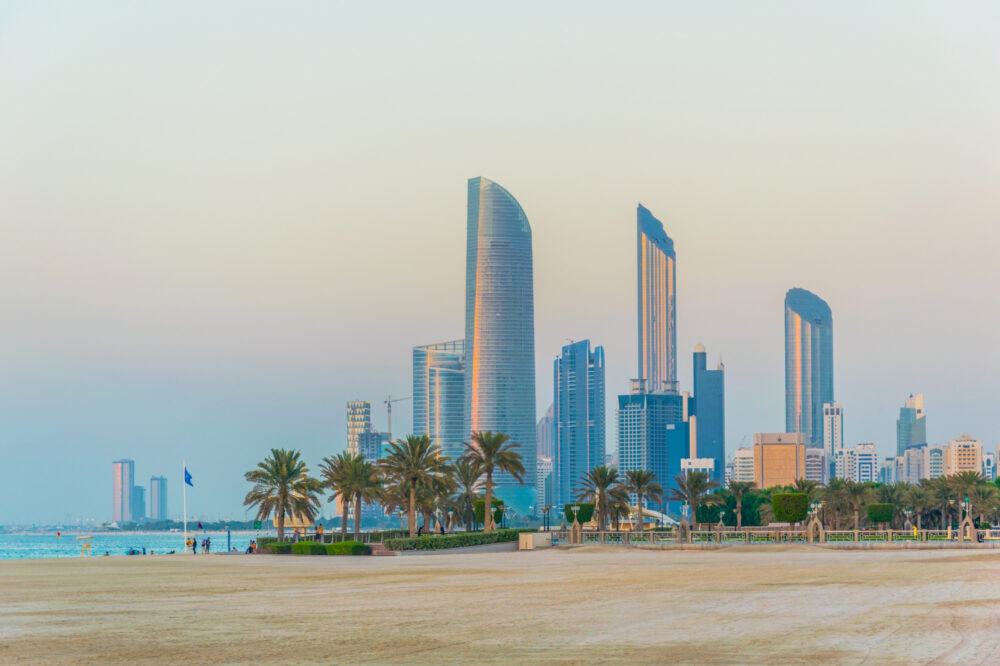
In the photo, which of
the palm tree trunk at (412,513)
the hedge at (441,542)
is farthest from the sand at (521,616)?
the palm tree trunk at (412,513)

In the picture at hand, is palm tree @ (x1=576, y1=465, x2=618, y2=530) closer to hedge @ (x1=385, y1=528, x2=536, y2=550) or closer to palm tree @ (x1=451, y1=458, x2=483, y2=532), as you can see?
palm tree @ (x1=451, y1=458, x2=483, y2=532)

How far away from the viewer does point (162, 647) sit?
2356 cm

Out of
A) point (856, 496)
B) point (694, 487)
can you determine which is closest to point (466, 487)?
point (694, 487)

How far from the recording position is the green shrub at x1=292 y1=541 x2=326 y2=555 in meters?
81.1

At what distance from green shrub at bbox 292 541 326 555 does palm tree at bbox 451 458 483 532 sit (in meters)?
16.6

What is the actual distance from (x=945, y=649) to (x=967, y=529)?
66569 mm

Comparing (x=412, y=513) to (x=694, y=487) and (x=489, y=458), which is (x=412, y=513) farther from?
(x=694, y=487)

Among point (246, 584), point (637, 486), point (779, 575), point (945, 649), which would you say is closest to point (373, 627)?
point (945, 649)

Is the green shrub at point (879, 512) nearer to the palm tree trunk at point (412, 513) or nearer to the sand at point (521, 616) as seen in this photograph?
the palm tree trunk at point (412, 513)

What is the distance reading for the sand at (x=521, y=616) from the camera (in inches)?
870

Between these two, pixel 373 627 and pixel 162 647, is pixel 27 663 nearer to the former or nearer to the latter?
pixel 162 647

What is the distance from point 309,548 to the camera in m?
81.6

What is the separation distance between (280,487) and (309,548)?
11.6 metres

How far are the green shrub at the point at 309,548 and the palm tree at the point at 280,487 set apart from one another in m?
8.59
